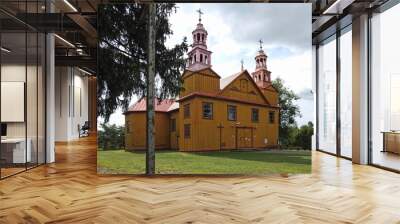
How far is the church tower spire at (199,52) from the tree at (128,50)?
131 millimetres

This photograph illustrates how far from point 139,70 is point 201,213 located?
302 centimetres

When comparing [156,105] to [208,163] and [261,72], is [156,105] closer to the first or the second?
[208,163]

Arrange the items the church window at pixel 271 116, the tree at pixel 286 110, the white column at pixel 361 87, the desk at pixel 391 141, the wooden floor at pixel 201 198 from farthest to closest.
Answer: the white column at pixel 361 87 → the desk at pixel 391 141 → the church window at pixel 271 116 → the tree at pixel 286 110 → the wooden floor at pixel 201 198

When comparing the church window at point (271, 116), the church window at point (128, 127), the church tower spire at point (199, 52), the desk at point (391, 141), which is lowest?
the desk at point (391, 141)

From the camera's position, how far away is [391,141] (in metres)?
6.96

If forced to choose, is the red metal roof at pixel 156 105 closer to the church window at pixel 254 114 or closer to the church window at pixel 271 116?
the church window at pixel 254 114

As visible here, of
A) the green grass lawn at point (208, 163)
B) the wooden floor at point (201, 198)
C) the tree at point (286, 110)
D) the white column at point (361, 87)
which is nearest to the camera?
the wooden floor at point (201, 198)

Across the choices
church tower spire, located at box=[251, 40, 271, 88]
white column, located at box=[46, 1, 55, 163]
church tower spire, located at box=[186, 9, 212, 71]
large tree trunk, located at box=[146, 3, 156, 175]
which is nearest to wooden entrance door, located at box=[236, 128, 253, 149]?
church tower spire, located at box=[251, 40, 271, 88]

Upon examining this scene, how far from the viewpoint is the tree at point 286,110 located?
6301 millimetres

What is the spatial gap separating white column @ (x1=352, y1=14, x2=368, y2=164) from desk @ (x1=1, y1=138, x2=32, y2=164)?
643 cm

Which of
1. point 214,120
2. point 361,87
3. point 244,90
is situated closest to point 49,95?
point 214,120

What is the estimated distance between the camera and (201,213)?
12.9ft

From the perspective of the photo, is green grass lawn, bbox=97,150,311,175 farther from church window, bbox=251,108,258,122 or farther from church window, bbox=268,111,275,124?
church window, bbox=251,108,258,122

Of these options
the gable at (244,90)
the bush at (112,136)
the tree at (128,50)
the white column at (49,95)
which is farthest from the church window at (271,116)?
the white column at (49,95)
